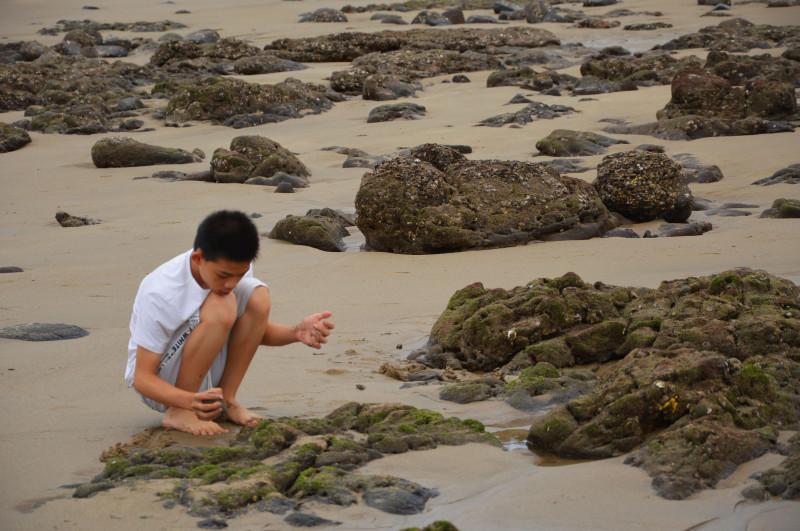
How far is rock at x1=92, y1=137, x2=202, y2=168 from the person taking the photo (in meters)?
11.9

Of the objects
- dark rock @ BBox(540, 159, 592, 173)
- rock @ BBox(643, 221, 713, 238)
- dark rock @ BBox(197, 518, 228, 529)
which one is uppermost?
dark rock @ BBox(197, 518, 228, 529)

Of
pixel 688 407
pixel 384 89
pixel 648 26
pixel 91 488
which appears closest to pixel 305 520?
pixel 91 488

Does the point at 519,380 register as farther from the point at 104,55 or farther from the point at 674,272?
the point at 104,55

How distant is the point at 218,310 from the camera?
172 inches

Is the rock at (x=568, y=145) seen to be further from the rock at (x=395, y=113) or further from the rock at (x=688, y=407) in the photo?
the rock at (x=688, y=407)

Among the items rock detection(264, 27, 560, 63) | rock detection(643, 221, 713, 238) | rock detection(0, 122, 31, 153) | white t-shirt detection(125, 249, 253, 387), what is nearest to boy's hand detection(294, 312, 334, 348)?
white t-shirt detection(125, 249, 253, 387)

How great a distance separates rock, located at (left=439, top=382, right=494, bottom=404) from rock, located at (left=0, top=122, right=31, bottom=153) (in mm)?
9455

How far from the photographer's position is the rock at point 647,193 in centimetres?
902

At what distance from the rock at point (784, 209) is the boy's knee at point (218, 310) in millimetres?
5384

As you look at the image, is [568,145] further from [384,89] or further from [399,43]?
[399,43]

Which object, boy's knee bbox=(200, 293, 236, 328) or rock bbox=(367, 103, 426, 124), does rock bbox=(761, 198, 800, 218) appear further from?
rock bbox=(367, 103, 426, 124)

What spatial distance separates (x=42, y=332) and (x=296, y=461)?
2.54 metres

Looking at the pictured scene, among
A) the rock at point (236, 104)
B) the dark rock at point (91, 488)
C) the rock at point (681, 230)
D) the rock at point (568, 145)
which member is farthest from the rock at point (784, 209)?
the rock at point (236, 104)

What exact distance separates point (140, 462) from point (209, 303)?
642mm
